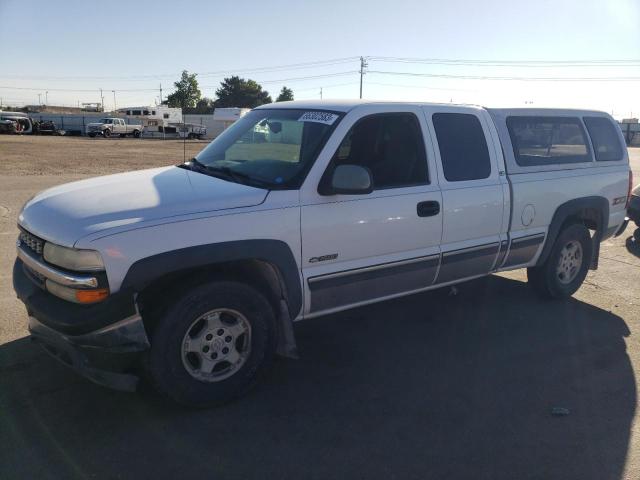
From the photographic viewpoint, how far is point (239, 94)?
3981 inches

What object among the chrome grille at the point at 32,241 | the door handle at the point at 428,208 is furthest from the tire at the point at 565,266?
the chrome grille at the point at 32,241

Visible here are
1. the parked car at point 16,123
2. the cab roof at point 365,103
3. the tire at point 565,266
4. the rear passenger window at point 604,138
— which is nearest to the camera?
the cab roof at point 365,103

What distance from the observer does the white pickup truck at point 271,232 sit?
10.0 feet

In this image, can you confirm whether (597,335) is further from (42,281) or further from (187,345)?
(42,281)

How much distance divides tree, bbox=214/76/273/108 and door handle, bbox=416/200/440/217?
323 ft

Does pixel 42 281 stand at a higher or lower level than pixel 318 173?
lower

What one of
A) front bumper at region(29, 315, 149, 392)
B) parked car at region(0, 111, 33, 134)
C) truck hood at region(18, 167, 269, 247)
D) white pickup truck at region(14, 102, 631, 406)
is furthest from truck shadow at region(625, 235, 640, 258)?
parked car at region(0, 111, 33, 134)

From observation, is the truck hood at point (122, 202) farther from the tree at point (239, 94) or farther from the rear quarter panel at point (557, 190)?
the tree at point (239, 94)

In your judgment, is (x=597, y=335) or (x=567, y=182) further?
(x=567, y=182)

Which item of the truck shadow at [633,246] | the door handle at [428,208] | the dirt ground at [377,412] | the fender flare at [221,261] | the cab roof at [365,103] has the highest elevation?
the cab roof at [365,103]

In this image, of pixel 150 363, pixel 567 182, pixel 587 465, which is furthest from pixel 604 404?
pixel 150 363

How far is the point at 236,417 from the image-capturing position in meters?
3.38

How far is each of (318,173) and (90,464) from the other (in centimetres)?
217

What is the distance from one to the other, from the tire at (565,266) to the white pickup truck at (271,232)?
0.89 feet
